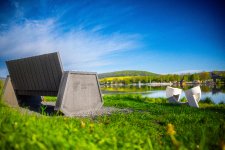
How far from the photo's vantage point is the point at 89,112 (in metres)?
6.60

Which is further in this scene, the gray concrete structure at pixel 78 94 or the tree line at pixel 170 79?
the tree line at pixel 170 79

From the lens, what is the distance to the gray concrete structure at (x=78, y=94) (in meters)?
5.65

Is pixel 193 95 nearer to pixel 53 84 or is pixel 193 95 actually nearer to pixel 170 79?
pixel 53 84

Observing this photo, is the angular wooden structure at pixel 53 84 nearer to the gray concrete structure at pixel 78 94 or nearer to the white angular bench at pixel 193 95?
the gray concrete structure at pixel 78 94

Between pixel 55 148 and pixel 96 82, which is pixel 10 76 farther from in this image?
pixel 55 148

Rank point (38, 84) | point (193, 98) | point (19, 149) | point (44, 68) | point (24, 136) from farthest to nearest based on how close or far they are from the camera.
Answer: point (193, 98), point (38, 84), point (44, 68), point (24, 136), point (19, 149)

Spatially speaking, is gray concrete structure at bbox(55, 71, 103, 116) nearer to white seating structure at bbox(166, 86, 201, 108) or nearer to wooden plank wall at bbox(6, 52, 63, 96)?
wooden plank wall at bbox(6, 52, 63, 96)

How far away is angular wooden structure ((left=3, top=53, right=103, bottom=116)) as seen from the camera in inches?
227

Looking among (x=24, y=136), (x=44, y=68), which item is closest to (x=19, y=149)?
(x=24, y=136)

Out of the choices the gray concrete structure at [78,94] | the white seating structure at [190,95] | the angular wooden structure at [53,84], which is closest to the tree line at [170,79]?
the white seating structure at [190,95]

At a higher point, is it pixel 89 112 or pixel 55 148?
pixel 55 148

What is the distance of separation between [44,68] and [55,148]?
4.79 metres

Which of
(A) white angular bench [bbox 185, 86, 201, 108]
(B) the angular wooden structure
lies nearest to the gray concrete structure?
(B) the angular wooden structure

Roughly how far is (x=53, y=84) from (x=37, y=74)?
0.85m
